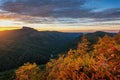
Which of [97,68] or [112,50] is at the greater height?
[112,50]

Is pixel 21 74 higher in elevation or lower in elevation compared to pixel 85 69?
lower

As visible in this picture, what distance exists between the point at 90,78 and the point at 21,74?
249 feet

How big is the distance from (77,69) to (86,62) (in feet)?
5.43

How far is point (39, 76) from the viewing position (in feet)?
260

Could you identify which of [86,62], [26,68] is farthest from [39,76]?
[86,62]

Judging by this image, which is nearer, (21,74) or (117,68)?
(117,68)

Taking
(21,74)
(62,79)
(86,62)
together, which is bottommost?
(21,74)

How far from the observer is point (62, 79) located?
17.2 meters

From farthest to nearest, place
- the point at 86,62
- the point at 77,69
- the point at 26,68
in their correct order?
the point at 26,68 < the point at 86,62 < the point at 77,69

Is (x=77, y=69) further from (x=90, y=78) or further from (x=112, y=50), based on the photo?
(x=112, y=50)

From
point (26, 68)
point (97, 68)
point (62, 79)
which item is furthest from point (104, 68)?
point (26, 68)

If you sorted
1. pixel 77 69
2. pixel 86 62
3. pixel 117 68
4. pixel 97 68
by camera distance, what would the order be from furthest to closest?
pixel 86 62, pixel 77 69, pixel 97 68, pixel 117 68

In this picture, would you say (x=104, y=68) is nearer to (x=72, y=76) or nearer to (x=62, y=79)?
(x=72, y=76)

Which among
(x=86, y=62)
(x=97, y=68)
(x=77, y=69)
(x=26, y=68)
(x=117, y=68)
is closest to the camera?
(x=117, y=68)
